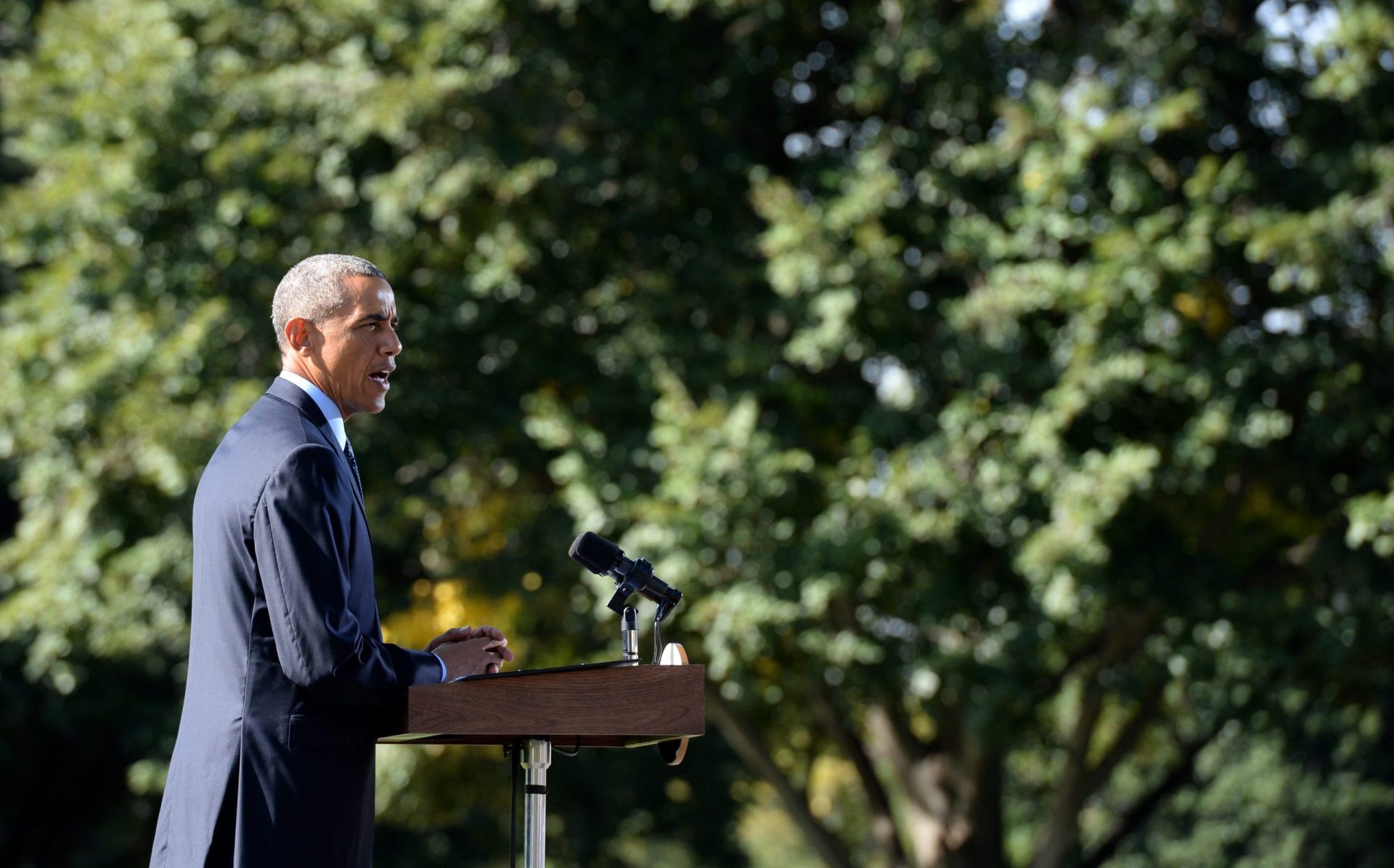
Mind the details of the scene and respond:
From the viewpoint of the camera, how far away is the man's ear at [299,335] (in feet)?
10.4

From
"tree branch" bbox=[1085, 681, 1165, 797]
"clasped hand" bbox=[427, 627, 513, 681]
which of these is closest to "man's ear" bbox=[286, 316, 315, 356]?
"clasped hand" bbox=[427, 627, 513, 681]

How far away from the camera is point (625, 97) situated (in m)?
10.2

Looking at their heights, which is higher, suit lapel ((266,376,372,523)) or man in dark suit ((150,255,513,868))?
suit lapel ((266,376,372,523))

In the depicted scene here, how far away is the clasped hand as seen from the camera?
3145 mm

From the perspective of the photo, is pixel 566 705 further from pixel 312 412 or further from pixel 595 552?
pixel 312 412

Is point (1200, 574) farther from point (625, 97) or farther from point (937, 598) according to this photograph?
point (625, 97)

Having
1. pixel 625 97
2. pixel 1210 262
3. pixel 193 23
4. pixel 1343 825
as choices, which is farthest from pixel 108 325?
pixel 1343 825

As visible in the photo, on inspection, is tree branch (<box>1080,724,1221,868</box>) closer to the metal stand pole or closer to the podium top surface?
the metal stand pole

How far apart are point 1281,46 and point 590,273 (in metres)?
4.63

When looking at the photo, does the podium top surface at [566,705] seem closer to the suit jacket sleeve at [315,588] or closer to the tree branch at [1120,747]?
the suit jacket sleeve at [315,588]

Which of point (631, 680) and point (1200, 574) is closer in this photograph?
point (631, 680)

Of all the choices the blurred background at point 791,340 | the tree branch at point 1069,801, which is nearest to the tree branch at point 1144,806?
the blurred background at point 791,340

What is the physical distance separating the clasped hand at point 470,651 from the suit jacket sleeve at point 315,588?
0.58ft

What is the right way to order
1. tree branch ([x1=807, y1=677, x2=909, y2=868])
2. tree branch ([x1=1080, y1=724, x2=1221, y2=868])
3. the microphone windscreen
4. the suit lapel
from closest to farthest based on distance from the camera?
the suit lapel < the microphone windscreen < tree branch ([x1=807, y1=677, x2=909, y2=868]) < tree branch ([x1=1080, y1=724, x2=1221, y2=868])
